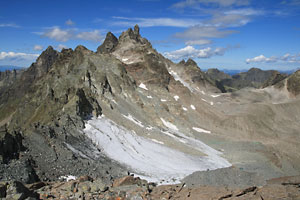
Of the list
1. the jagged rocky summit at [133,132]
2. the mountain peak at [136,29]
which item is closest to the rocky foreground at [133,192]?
the jagged rocky summit at [133,132]

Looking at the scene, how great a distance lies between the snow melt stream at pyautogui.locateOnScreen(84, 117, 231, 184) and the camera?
31.0 metres

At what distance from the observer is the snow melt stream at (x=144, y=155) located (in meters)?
31.0

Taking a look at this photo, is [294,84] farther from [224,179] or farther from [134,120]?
[224,179]

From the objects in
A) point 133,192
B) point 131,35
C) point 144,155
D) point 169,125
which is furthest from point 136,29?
point 133,192

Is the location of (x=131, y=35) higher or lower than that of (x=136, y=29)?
lower

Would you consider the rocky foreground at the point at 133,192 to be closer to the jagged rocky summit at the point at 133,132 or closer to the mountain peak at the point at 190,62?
the jagged rocky summit at the point at 133,132

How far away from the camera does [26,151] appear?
74.4 ft

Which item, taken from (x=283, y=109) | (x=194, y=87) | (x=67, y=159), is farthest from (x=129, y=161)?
(x=194, y=87)

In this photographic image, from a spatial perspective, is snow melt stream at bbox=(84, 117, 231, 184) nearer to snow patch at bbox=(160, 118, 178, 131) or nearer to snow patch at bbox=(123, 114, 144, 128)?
snow patch at bbox=(123, 114, 144, 128)

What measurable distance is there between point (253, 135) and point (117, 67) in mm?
43929

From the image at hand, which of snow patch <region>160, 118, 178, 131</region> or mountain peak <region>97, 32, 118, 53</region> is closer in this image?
snow patch <region>160, 118, 178, 131</region>

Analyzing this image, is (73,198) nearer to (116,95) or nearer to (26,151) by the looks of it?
(26,151)

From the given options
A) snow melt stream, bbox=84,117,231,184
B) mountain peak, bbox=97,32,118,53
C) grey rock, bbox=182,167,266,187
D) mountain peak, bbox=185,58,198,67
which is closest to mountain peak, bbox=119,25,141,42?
mountain peak, bbox=97,32,118,53

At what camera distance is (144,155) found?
3703 cm
